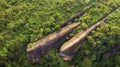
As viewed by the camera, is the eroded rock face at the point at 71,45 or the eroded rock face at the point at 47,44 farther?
the eroded rock face at the point at 71,45

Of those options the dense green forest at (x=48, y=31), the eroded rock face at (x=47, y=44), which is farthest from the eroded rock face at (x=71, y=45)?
the eroded rock face at (x=47, y=44)

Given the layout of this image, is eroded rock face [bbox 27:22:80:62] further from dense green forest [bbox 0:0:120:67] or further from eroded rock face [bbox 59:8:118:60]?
eroded rock face [bbox 59:8:118:60]

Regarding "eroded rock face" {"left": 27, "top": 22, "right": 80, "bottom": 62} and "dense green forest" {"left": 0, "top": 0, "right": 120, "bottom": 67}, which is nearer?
"eroded rock face" {"left": 27, "top": 22, "right": 80, "bottom": 62}

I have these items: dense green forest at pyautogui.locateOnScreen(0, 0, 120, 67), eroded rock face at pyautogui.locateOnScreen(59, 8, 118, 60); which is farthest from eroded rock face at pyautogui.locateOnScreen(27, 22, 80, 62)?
eroded rock face at pyautogui.locateOnScreen(59, 8, 118, 60)

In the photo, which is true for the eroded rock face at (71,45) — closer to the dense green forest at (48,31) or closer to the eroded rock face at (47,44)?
the dense green forest at (48,31)
